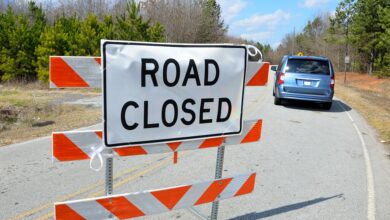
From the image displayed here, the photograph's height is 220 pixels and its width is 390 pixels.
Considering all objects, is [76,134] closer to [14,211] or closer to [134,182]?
[14,211]

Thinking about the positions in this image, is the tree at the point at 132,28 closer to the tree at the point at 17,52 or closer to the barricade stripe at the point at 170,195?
the tree at the point at 17,52

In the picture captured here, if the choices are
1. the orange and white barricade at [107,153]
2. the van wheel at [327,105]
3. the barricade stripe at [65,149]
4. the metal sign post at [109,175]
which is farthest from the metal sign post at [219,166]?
the van wheel at [327,105]

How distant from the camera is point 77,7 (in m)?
54.2

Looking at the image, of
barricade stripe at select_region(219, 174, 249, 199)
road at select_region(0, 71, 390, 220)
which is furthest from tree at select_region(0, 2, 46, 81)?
barricade stripe at select_region(219, 174, 249, 199)

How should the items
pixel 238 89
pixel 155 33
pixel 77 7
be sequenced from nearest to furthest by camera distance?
pixel 238 89, pixel 155 33, pixel 77 7

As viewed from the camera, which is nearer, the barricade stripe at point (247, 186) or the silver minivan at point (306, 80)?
the barricade stripe at point (247, 186)

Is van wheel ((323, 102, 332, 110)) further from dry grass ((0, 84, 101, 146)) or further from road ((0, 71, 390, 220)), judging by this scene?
dry grass ((0, 84, 101, 146))

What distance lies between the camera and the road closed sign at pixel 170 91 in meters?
2.73

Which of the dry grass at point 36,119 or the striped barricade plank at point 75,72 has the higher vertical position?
the striped barricade plank at point 75,72

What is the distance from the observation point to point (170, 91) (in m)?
2.96

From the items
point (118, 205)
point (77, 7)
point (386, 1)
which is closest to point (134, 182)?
point (118, 205)

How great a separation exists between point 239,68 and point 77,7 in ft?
184

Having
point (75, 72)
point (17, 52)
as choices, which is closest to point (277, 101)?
point (75, 72)

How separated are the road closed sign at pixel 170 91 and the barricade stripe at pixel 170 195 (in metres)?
0.47
